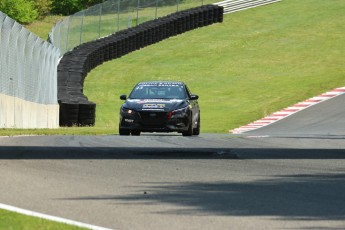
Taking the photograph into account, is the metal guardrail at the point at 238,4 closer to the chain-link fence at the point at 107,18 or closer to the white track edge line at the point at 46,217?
the chain-link fence at the point at 107,18

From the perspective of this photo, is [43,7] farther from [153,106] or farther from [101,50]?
[153,106]

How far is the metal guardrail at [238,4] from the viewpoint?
64000 millimetres

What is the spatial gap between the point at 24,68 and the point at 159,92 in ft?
13.1

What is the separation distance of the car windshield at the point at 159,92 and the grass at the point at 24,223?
56.9 ft

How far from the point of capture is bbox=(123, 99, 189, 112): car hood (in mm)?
25567

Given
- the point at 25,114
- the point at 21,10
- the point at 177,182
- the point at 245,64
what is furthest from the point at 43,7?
the point at 177,182

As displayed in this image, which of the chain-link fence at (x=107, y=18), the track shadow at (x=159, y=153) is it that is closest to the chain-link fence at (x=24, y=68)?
the track shadow at (x=159, y=153)

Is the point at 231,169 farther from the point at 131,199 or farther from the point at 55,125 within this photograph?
the point at 55,125

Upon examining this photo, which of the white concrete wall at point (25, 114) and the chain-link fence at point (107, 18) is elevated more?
the chain-link fence at point (107, 18)

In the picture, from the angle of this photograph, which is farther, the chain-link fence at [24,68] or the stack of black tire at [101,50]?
the stack of black tire at [101,50]

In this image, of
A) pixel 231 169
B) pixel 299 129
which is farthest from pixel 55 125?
pixel 231 169

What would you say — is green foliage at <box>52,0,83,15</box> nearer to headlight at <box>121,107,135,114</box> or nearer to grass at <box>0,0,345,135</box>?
grass at <box>0,0,345,135</box>

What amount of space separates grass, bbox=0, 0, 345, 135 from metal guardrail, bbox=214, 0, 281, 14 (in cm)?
35

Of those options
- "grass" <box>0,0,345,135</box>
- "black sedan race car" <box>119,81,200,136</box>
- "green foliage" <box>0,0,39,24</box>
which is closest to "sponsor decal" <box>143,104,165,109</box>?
"black sedan race car" <box>119,81,200,136</box>
